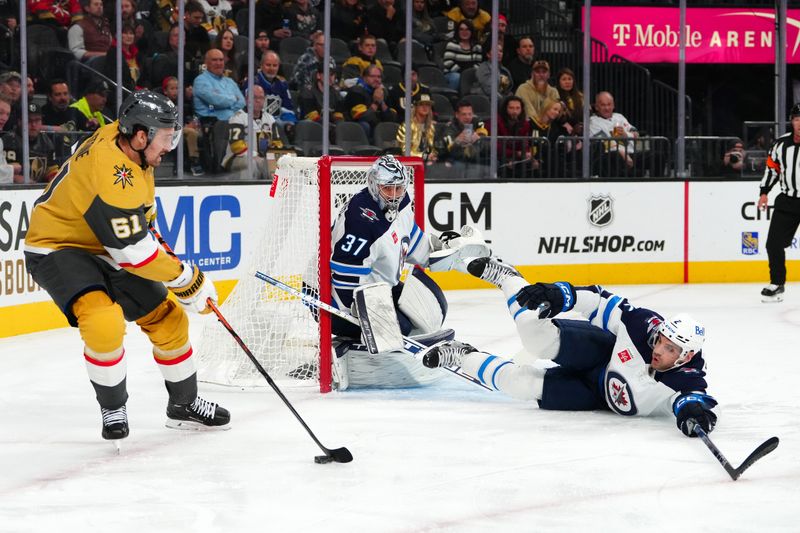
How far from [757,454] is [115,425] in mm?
1927

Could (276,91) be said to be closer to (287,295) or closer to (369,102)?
(369,102)

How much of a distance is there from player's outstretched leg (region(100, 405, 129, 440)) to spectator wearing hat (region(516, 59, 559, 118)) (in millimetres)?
5602

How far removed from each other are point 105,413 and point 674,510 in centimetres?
177

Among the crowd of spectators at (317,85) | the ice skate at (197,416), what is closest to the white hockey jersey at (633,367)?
the ice skate at (197,416)

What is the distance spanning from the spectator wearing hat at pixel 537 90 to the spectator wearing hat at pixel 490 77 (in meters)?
0.13

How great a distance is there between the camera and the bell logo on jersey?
13.9ft

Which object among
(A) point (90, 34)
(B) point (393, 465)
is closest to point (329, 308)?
(B) point (393, 465)

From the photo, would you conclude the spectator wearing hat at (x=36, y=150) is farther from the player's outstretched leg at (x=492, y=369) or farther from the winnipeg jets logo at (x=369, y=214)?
the player's outstretched leg at (x=492, y=369)

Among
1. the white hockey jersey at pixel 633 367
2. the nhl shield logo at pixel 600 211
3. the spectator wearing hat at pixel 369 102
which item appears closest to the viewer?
the white hockey jersey at pixel 633 367

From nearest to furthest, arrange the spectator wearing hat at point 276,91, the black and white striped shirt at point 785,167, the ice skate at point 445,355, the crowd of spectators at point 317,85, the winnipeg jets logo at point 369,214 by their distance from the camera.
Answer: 1. the ice skate at point 445,355
2. the winnipeg jets logo at point 369,214
3. the crowd of spectators at point 317,85
4. the black and white striped shirt at point 785,167
5. the spectator wearing hat at point 276,91

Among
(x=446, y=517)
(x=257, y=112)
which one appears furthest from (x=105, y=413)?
(x=257, y=112)

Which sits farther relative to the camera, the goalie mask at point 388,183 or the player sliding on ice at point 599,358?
the goalie mask at point 388,183

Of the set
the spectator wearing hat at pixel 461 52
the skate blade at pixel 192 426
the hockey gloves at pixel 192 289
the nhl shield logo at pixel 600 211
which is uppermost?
the spectator wearing hat at pixel 461 52

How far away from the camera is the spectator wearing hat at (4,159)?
646 centimetres
